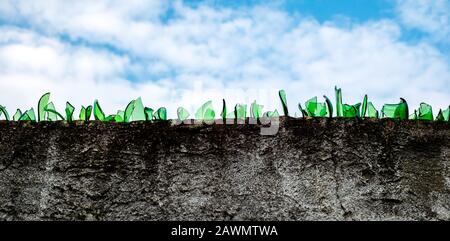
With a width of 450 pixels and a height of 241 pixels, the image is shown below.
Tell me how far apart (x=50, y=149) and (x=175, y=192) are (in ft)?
2.23

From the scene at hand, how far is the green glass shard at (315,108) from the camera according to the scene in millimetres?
2756

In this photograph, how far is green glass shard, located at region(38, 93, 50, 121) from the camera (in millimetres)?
2846

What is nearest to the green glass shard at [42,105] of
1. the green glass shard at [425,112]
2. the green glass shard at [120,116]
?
the green glass shard at [120,116]

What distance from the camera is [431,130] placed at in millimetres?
2721

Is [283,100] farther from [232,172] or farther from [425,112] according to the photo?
[425,112]

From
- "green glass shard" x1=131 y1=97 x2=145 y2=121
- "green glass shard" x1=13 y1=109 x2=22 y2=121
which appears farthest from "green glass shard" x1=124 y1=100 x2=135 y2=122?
"green glass shard" x1=13 y1=109 x2=22 y2=121

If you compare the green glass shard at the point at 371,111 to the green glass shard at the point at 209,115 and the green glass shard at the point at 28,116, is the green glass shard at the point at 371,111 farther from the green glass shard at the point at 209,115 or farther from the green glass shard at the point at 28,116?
the green glass shard at the point at 28,116

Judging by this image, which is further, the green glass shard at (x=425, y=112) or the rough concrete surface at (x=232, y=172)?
the green glass shard at (x=425, y=112)

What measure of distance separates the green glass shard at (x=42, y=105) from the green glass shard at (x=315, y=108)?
1376mm

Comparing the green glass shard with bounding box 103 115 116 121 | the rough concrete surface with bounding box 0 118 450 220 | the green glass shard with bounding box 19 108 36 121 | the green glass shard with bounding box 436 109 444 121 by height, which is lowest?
the rough concrete surface with bounding box 0 118 450 220

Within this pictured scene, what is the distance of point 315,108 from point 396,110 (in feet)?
1.37

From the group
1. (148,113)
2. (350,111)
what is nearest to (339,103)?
(350,111)

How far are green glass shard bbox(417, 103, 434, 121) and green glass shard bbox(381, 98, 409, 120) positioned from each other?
0.28 ft

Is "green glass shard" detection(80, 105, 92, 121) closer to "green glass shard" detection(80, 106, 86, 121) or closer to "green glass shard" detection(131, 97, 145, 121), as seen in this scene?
"green glass shard" detection(80, 106, 86, 121)
